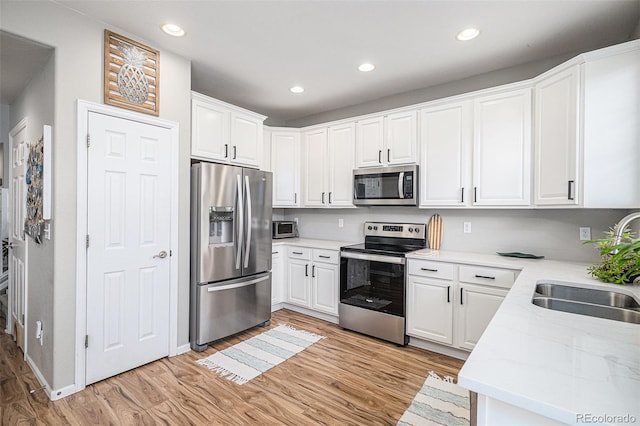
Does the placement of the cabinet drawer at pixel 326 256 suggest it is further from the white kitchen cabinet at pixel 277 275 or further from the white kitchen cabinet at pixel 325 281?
the white kitchen cabinet at pixel 277 275

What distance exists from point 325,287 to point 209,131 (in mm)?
2136

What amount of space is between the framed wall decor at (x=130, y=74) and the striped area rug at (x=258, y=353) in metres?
2.20

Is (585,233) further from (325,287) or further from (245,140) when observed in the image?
(245,140)

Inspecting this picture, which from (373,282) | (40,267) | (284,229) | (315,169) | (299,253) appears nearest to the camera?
(40,267)

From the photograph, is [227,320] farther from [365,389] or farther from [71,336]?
[365,389]

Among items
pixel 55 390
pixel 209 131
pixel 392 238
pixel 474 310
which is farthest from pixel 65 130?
pixel 474 310

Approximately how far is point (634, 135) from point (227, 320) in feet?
11.6

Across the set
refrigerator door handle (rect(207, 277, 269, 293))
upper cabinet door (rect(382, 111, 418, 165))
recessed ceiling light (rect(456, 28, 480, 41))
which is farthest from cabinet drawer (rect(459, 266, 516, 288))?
refrigerator door handle (rect(207, 277, 269, 293))

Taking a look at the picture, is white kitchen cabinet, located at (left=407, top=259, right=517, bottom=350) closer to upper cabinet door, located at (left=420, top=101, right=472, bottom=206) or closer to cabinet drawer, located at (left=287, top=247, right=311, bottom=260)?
upper cabinet door, located at (left=420, top=101, right=472, bottom=206)

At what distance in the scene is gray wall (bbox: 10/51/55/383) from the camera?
2.15m

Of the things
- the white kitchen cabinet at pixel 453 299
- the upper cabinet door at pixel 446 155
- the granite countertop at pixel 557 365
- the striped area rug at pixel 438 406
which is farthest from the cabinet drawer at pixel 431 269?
the granite countertop at pixel 557 365

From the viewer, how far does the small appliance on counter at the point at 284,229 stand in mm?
4152

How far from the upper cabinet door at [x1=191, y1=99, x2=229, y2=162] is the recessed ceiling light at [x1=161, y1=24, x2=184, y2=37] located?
2.06 ft

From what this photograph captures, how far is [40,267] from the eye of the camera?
2328mm
